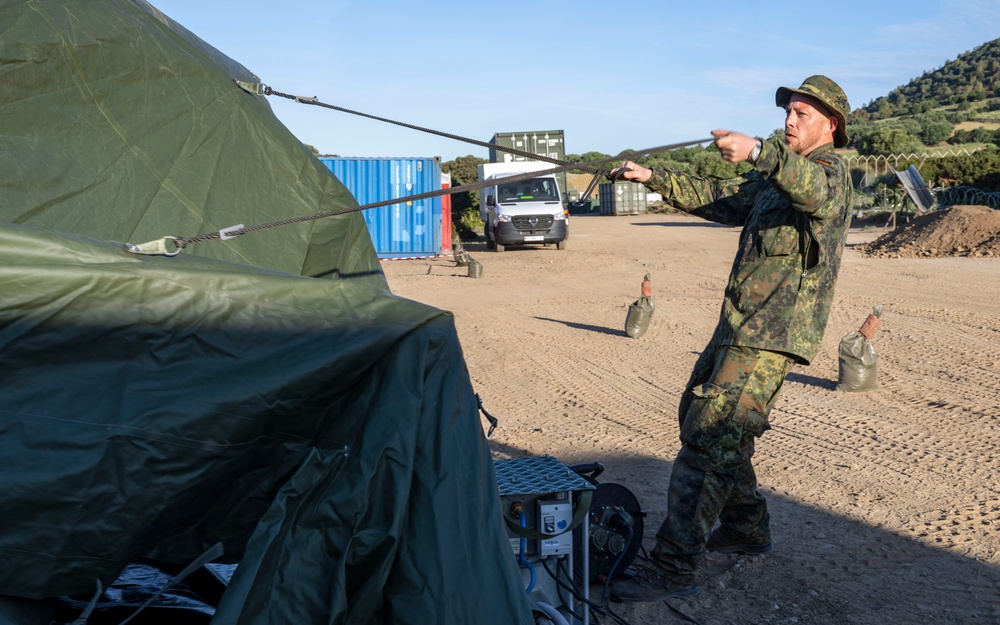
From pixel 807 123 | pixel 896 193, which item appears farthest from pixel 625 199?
pixel 807 123

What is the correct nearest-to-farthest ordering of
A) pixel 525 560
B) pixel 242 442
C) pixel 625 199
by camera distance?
pixel 242 442 → pixel 525 560 → pixel 625 199

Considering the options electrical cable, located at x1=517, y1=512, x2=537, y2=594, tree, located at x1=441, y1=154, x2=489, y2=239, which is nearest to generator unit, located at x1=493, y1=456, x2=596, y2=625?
electrical cable, located at x1=517, y1=512, x2=537, y2=594

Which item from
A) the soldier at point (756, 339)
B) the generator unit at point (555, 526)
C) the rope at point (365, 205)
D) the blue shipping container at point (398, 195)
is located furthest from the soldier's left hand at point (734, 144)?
the blue shipping container at point (398, 195)

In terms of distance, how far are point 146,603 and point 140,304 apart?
75 cm

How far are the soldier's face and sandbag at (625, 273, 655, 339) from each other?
Answer: 6464 mm

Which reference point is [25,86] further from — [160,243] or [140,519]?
[140,519]

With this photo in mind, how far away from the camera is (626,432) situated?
22.2 ft

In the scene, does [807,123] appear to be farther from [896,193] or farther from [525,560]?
[896,193]

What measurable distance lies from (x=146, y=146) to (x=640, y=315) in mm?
7519

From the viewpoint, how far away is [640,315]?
10.6 m

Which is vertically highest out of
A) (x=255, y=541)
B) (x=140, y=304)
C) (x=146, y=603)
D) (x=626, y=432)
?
(x=140, y=304)

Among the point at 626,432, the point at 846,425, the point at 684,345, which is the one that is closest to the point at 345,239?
the point at 626,432

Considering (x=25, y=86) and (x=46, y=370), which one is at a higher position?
(x=25, y=86)

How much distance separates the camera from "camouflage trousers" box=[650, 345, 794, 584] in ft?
13.2
